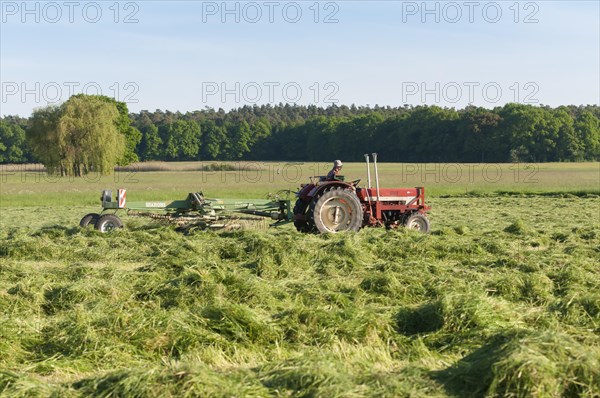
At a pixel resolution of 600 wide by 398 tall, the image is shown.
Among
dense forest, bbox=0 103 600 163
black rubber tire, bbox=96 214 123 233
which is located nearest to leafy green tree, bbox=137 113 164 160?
dense forest, bbox=0 103 600 163

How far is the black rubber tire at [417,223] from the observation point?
14.1 metres

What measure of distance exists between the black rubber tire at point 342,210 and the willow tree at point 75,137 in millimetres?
46497

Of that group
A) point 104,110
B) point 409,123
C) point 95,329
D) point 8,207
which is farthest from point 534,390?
point 409,123

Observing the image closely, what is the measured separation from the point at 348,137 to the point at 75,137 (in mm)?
45618

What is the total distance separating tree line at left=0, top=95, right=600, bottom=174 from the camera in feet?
197

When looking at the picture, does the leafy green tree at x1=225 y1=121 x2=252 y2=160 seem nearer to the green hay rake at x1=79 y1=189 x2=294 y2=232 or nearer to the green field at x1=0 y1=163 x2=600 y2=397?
the green hay rake at x1=79 y1=189 x2=294 y2=232

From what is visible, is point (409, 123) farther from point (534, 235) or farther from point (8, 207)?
point (534, 235)

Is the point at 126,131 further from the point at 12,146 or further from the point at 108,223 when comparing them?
the point at 108,223

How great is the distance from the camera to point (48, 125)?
58.7 meters

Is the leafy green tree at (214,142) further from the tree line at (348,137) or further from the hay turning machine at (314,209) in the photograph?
the hay turning machine at (314,209)

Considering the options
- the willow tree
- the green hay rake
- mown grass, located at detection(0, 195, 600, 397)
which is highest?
the willow tree

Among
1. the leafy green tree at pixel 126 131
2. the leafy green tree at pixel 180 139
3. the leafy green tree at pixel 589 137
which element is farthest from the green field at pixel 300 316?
the leafy green tree at pixel 180 139

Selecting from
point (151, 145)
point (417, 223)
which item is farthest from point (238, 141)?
point (417, 223)

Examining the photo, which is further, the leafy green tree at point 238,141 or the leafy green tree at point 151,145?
the leafy green tree at point 238,141
